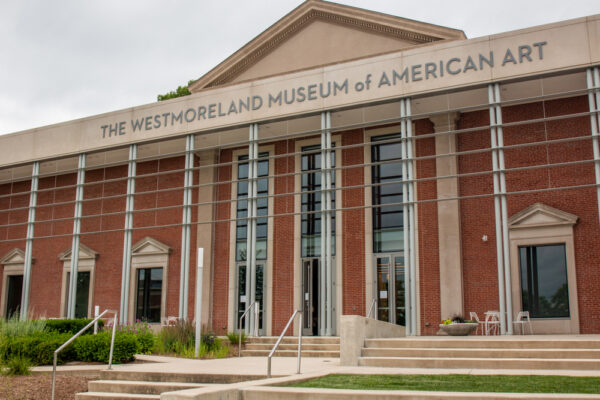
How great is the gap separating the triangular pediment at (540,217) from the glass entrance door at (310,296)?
23.3 ft

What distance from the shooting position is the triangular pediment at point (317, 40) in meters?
22.4

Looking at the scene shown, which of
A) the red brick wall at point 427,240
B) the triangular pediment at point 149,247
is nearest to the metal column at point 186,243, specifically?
the triangular pediment at point 149,247

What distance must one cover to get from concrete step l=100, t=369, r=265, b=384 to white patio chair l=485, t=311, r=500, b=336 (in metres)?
10.4

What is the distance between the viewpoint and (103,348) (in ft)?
46.0

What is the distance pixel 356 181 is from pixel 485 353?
38.0 ft

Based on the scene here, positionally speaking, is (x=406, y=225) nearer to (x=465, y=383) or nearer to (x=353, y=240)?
(x=353, y=240)

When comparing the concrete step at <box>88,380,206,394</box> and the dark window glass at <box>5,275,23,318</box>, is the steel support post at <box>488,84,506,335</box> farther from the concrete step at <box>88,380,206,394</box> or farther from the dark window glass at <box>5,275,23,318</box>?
the dark window glass at <box>5,275,23,318</box>

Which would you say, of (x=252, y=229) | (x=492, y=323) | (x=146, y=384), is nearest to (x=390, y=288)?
(x=492, y=323)

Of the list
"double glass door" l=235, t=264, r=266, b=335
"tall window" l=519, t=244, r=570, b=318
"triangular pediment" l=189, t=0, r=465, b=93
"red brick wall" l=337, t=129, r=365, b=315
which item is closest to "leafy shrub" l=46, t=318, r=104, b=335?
"double glass door" l=235, t=264, r=266, b=335

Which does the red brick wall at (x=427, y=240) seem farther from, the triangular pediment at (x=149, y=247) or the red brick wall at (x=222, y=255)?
the triangular pediment at (x=149, y=247)

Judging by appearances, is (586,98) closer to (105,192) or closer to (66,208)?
(105,192)

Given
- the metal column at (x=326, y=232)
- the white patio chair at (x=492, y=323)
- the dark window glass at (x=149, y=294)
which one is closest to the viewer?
the white patio chair at (x=492, y=323)

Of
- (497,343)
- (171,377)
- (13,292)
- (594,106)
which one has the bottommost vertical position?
(171,377)

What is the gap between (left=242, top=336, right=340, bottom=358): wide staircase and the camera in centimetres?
1599
